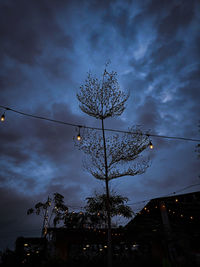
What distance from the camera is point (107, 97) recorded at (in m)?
11.2

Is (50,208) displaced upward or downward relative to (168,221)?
upward

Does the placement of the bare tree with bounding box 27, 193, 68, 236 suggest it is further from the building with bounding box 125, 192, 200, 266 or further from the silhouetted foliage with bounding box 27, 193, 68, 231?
the building with bounding box 125, 192, 200, 266

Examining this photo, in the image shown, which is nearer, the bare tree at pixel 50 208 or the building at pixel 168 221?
the building at pixel 168 221

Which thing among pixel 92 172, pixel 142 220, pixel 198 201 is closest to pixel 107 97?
pixel 92 172

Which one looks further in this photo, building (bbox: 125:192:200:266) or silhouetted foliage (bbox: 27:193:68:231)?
silhouetted foliage (bbox: 27:193:68:231)

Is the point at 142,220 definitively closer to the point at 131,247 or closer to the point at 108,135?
the point at 131,247

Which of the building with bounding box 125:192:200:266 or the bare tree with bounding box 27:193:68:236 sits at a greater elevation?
the bare tree with bounding box 27:193:68:236

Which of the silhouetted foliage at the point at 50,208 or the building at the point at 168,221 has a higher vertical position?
the silhouetted foliage at the point at 50,208

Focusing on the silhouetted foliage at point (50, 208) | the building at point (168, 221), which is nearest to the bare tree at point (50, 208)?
the silhouetted foliage at point (50, 208)

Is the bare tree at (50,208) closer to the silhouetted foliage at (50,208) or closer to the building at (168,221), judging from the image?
the silhouetted foliage at (50,208)

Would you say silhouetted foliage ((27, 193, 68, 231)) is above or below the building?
above

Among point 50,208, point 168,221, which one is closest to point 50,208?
point 50,208

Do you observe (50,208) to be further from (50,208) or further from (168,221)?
(168,221)

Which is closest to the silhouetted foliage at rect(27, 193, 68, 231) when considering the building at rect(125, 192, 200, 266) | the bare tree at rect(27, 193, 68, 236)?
the bare tree at rect(27, 193, 68, 236)
